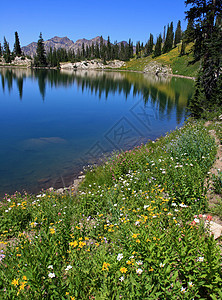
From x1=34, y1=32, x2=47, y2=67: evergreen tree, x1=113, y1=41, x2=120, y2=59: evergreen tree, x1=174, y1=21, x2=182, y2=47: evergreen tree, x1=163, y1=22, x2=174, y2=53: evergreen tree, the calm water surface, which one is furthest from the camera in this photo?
x1=113, y1=41, x2=120, y2=59: evergreen tree

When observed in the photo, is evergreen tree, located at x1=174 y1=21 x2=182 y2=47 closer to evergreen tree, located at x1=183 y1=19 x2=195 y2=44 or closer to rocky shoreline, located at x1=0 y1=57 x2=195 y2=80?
rocky shoreline, located at x1=0 y1=57 x2=195 y2=80

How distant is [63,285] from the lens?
3.29m

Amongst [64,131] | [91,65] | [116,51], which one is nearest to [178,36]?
[116,51]

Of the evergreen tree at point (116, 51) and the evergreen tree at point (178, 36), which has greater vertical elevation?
the evergreen tree at point (178, 36)

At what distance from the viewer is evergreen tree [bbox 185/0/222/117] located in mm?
17438

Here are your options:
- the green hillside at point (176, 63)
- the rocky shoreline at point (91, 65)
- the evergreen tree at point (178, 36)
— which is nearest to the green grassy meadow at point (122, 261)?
the green hillside at point (176, 63)

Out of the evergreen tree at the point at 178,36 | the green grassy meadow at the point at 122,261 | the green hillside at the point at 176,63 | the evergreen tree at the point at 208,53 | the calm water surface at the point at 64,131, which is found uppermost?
the evergreen tree at the point at 178,36

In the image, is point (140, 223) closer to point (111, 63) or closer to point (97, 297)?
point (97, 297)

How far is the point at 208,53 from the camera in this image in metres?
18.9

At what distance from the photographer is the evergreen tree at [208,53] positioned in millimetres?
17438

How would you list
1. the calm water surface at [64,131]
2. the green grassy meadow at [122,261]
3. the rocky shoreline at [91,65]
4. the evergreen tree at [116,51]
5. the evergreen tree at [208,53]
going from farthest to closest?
the evergreen tree at [116,51], the rocky shoreline at [91,65], the evergreen tree at [208,53], the calm water surface at [64,131], the green grassy meadow at [122,261]

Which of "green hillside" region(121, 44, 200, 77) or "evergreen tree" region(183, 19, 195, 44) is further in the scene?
"green hillside" region(121, 44, 200, 77)

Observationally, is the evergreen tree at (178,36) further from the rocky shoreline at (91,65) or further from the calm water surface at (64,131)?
the calm water surface at (64,131)

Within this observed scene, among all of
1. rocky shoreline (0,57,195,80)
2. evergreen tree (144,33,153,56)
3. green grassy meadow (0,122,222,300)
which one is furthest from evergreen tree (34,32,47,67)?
green grassy meadow (0,122,222,300)
